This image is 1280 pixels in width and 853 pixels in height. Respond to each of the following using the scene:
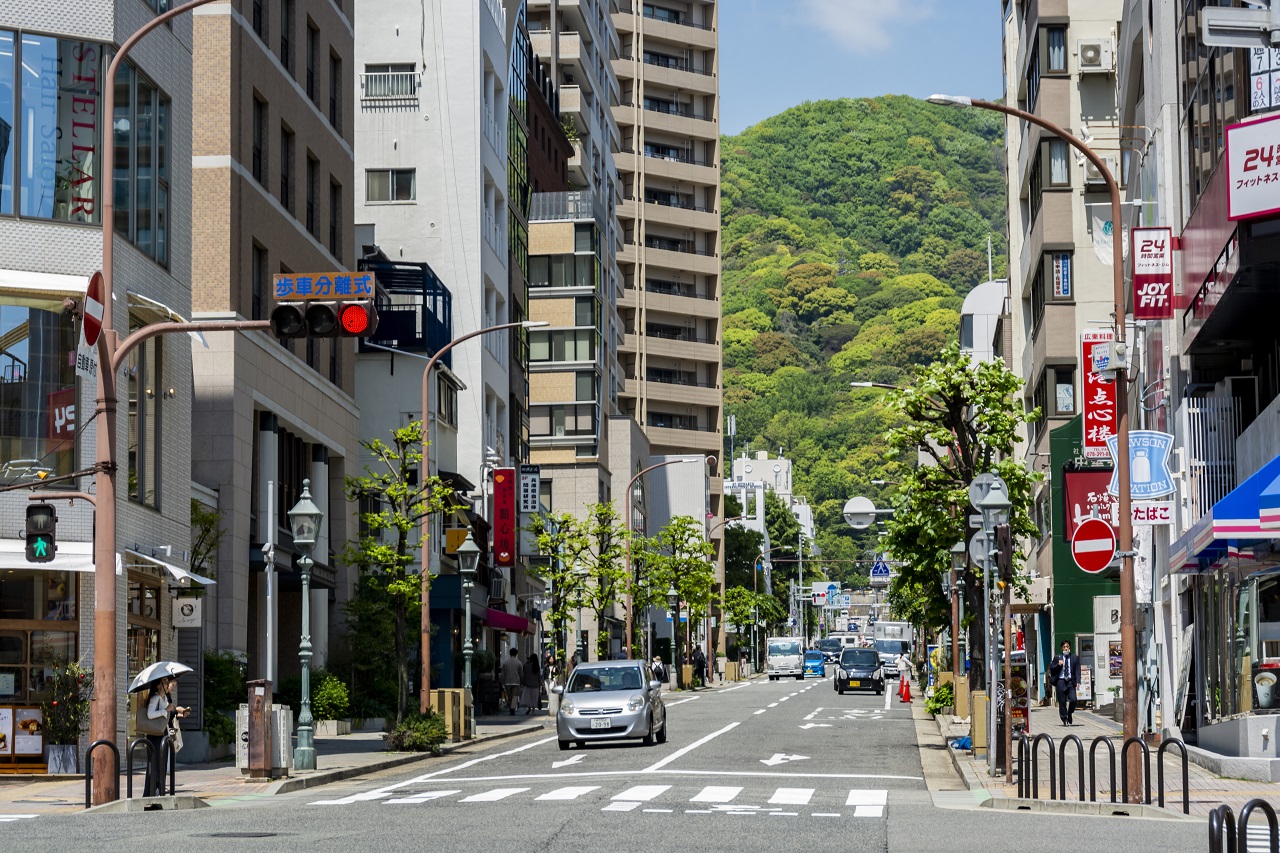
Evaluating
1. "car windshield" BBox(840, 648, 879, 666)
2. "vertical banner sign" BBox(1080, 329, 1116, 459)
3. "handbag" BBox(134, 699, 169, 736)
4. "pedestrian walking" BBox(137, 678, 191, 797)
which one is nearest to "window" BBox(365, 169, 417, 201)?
"car windshield" BBox(840, 648, 879, 666)


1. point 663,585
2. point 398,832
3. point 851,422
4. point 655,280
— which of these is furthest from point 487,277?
point 851,422

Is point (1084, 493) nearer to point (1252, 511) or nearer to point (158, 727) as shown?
point (1252, 511)

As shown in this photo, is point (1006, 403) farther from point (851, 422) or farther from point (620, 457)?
point (851, 422)

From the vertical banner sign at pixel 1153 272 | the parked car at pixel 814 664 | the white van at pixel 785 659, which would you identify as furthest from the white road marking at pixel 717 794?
the parked car at pixel 814 664

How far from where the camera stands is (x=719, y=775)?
84.9 feet

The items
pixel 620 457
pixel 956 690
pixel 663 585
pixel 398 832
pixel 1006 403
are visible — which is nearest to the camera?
pixel 398 832

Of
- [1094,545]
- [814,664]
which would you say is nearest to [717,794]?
[1094,545]

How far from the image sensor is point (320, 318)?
1998 centimetres

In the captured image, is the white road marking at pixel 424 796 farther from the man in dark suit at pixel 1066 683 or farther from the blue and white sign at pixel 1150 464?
the man in dark suit at pixel 1066 683

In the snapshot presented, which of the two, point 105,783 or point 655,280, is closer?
point 105,783

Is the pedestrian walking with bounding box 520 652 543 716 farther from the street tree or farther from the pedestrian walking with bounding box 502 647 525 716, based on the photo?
the street tree

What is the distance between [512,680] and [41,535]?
31.7 metres

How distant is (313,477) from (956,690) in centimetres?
1680

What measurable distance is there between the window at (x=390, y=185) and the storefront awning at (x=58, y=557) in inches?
1423
